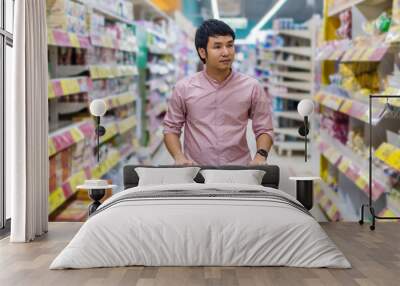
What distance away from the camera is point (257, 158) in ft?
18.0

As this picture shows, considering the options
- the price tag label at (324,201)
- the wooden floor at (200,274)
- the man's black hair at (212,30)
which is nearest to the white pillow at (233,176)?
the wooden floor at (200,274)

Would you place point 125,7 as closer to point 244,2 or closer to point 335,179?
point 335,179

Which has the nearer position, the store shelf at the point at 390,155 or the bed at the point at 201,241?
the bed at the point at 201,241

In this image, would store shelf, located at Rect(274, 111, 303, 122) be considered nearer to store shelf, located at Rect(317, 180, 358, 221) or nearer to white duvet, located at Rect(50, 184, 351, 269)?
store shelf, located at Rect(317, 180, 358, 221)

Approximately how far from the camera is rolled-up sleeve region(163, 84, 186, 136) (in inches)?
215

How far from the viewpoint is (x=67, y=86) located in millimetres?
6543

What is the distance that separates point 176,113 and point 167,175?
0.52 meters

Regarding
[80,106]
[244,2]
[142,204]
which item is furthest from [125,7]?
[244,2]

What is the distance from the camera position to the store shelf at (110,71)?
25.9 ft

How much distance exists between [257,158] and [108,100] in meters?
3.79

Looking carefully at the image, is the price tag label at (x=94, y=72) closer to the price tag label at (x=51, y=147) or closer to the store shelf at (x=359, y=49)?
the price tag label at (x=51, y=147)

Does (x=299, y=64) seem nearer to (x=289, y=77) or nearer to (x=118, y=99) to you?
(x=289, y=77)

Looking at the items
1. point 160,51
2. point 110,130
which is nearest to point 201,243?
point 110,130

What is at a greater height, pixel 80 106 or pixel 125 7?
pixel 125 7
